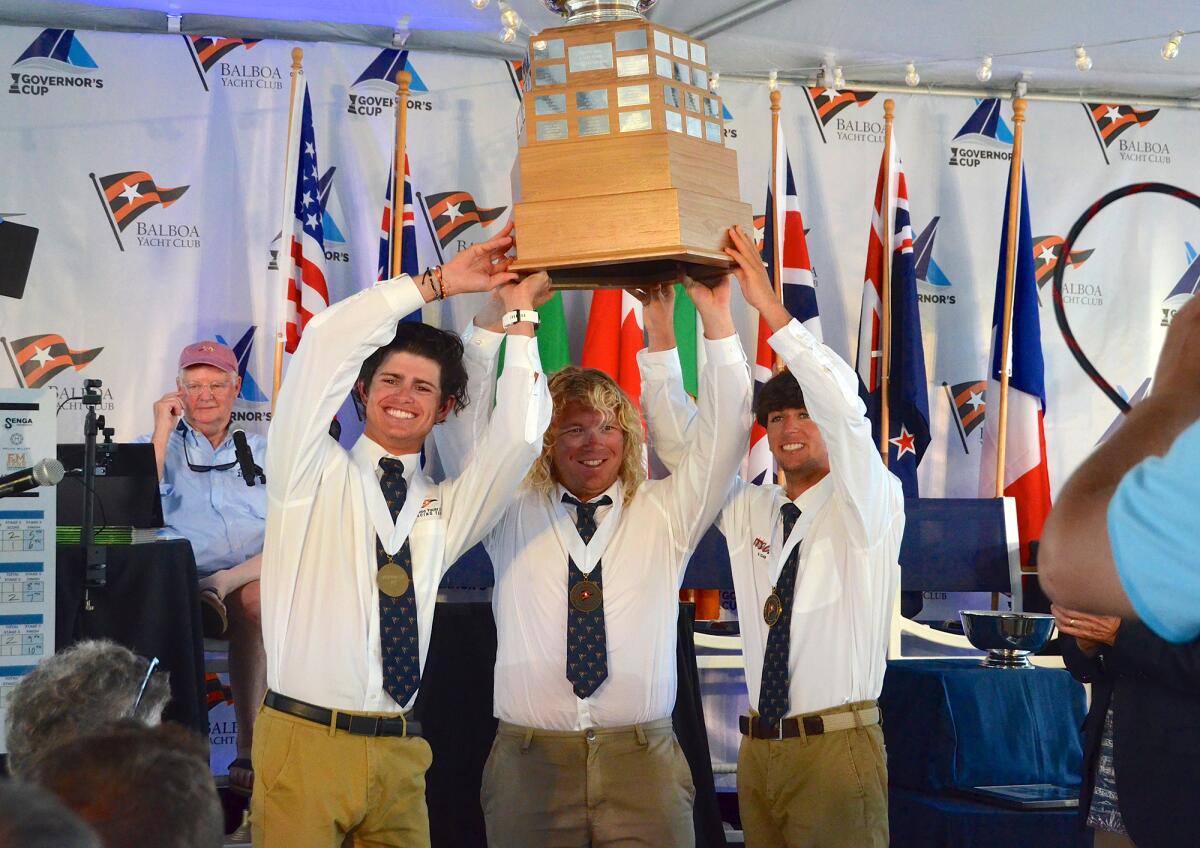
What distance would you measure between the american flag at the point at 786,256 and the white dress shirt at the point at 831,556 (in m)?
2.62

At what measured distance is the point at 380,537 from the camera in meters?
2.81

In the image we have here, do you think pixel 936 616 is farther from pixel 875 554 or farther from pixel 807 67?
pixel 875 554

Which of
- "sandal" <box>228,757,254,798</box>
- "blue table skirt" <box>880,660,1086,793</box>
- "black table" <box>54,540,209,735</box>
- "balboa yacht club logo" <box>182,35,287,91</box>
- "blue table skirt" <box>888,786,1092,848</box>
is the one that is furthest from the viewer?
"balboa yacht club logo" <box>182,35,287,91</box>

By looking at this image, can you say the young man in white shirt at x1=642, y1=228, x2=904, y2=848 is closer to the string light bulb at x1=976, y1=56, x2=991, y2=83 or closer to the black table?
the black table

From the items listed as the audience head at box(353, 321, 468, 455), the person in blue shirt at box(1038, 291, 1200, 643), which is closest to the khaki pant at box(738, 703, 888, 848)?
the audience head at box(353, 321, 468, 455)

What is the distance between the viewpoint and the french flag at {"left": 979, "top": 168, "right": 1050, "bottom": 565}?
6.16 m

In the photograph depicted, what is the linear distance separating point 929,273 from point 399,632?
14.9ft

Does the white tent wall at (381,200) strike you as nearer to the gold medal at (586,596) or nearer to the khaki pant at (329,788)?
the gold medal at (586,596)

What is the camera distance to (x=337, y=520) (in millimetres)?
2793

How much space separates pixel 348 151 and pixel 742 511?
3406mm

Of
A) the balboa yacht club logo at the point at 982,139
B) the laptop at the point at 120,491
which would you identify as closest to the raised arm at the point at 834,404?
the laptop at the point at 120,491

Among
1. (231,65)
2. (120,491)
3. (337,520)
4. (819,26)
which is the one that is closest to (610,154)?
(337,520)

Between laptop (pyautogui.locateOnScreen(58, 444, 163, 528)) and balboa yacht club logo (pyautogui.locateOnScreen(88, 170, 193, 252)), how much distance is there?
6.23 feet

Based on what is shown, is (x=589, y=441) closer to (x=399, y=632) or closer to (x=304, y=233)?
(x=399, y=632)
